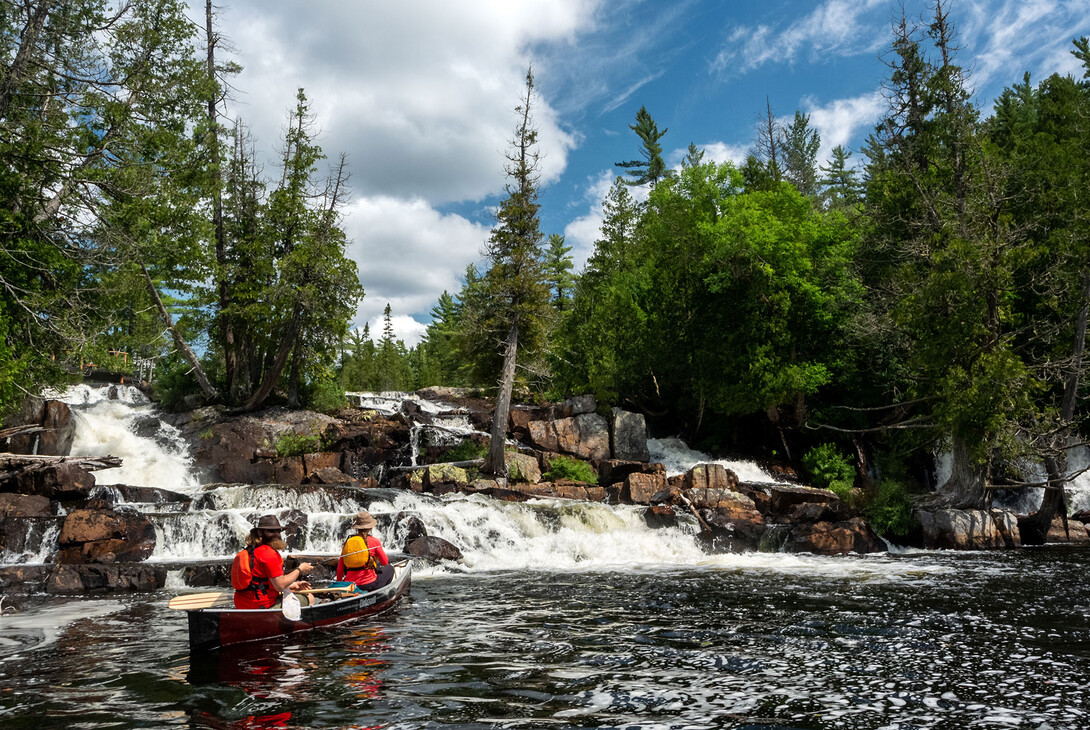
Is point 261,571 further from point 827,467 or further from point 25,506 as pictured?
point 827,467

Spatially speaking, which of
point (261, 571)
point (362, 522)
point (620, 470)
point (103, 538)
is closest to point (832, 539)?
point (620, 470)

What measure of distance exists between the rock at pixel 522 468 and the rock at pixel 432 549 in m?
8.94

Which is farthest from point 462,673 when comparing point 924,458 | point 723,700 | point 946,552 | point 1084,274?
point 924,458

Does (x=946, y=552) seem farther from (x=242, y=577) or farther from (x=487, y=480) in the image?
(x=242, y=577)

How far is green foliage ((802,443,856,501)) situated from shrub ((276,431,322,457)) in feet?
66.5

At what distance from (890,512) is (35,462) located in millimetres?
24745

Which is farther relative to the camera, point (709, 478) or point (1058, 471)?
point (709, 478)

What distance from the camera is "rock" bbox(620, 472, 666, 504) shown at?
23.5m

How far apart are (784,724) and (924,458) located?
27898mm

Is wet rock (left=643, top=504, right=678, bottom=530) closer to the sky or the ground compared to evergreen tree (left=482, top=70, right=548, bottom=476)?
closer to the ground

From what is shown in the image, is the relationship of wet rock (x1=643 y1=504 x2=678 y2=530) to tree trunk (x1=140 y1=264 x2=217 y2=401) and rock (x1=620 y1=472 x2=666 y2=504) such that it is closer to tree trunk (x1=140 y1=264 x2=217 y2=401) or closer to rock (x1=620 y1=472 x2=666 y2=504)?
rock (x1=620 y1=472 x2=666 y2=504)

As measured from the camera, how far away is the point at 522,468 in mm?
26812

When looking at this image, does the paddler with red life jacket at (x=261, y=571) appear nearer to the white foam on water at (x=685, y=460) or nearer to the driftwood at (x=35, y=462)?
the driftwood at (x=35, y=462)

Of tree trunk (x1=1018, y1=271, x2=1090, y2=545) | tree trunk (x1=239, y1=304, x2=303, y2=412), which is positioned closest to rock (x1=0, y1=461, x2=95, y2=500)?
tree trunk (x1=239, y1=304, x2=303, y2=412)
